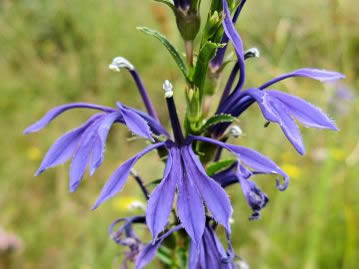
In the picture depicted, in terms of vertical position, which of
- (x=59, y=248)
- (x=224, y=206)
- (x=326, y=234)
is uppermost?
(x=224, y=206)

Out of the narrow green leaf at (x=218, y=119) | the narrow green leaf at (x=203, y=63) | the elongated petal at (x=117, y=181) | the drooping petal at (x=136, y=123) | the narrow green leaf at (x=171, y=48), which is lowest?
the elongated petal at (x=117, y=181)

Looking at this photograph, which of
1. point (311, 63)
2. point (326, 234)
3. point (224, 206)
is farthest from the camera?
point (311, 63)

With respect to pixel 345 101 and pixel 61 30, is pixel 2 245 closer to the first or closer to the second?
pixel 345 101

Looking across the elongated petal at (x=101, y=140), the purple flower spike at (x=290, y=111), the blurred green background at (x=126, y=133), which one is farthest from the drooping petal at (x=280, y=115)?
the blurred green background at (x=126, y=133)

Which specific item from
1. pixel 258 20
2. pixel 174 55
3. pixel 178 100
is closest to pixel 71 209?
pixel 178 100

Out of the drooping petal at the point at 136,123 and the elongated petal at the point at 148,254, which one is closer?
the drooping petal at the point at 136,123

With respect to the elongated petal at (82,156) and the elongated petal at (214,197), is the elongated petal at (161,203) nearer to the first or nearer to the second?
the elongated petal at (214,197)

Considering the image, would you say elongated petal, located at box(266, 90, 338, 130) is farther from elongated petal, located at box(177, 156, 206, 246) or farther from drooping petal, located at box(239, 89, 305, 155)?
elongated petal, located at box(177, 156, 206, 246)
